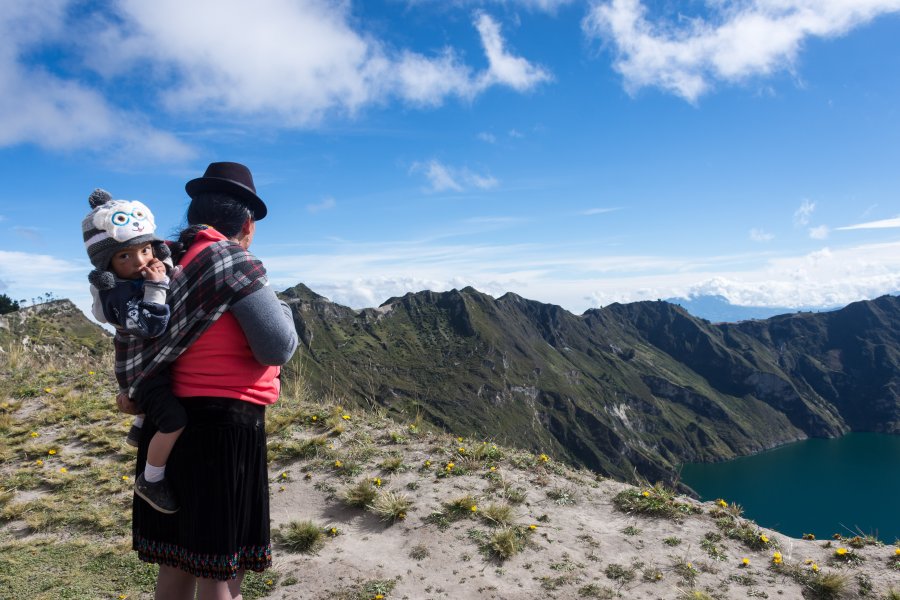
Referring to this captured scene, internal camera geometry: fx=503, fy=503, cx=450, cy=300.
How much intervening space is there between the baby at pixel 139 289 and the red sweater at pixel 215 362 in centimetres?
11

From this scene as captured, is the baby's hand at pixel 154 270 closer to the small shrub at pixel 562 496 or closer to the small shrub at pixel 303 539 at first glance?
the small shrub at pixel 303 539

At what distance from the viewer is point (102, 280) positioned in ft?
8.98

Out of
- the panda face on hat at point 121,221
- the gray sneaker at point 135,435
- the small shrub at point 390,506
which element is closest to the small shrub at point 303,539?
the small shrub at point 390,506

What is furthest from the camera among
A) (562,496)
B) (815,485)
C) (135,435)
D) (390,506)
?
(815,485)

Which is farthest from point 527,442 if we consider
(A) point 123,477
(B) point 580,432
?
(A) point 123,477

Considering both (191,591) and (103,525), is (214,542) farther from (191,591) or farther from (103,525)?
(103,525)

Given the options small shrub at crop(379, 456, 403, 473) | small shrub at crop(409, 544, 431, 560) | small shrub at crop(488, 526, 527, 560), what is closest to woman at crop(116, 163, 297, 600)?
small shrub at crop(409, 544, 431, 560)

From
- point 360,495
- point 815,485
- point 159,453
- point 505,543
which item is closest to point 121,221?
point 159,453

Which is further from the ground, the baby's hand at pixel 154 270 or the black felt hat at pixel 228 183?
the black felt hat at pixel 228 183

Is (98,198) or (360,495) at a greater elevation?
(98,198)

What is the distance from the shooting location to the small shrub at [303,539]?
5.87 m

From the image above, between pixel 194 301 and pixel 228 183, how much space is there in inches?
32.5

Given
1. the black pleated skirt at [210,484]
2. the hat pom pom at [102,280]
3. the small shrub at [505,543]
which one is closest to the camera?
the hat pom pom at [102,280]

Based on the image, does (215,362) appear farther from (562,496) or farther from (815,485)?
(815,485)
